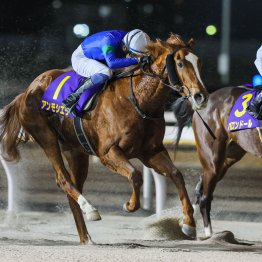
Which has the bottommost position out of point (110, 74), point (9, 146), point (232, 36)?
point (232, 36)

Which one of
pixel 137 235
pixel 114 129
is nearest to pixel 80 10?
pixel 137 235

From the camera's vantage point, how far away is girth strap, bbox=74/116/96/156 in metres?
6.92

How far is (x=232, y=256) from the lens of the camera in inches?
247

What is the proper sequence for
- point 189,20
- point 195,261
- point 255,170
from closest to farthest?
1. point 195,261
2. point 255,170
3. point 189,20

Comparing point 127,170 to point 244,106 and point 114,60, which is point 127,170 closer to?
point 114,60

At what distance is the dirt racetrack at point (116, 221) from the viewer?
6324mm

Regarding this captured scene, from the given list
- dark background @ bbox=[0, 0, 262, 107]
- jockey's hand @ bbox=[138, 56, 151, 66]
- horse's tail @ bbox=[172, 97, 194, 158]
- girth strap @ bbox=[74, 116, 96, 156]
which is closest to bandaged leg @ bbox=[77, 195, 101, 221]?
girth strap @ bbox=[74, 116, 96, 156]

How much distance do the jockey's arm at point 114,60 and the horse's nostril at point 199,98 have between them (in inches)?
25.9

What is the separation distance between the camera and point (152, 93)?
258 inches

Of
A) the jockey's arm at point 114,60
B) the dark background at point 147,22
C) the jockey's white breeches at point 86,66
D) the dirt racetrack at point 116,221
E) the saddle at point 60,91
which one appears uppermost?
the jockey's arm at point 114,60

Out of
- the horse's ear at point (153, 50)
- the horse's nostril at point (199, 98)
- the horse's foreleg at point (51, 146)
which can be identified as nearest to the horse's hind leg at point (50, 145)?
the horse's foreleg at point (51, 146)

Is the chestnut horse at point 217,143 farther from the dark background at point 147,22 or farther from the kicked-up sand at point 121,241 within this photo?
the dark background at point 147,22

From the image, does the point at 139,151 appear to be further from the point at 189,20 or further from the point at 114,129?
the point at 189,20

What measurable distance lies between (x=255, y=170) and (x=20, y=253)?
15.4 feet
